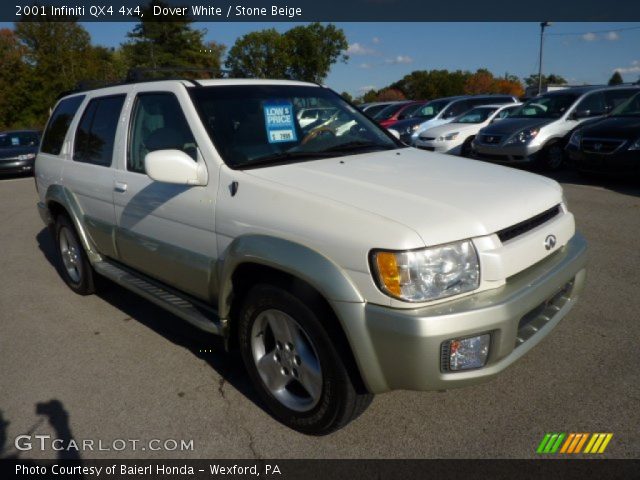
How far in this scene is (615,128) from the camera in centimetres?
859

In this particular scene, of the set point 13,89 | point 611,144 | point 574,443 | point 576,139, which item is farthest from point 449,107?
point 13,89

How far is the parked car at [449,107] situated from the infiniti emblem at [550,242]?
499 inches

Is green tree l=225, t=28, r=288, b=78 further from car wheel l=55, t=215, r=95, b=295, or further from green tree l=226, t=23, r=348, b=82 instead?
car wheel l=55, t=215, r=95, b=295

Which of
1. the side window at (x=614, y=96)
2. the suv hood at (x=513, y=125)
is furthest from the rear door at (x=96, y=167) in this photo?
the side window at (x=614, y=96)

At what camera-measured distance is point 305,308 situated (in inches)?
98.2

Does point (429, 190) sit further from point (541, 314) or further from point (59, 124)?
point (59, 124)

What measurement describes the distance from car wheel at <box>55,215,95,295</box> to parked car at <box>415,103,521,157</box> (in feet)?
31.4

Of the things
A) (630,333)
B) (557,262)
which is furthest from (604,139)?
(557,262)

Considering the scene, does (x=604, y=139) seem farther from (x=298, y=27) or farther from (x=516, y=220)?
(x=298, y=27)

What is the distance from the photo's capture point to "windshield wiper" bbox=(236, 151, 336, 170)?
9.93 ft

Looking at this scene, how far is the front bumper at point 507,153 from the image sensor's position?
33.7ft

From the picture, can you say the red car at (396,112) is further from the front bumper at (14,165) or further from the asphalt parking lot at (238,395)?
the asphalt parking lot at (238,395)

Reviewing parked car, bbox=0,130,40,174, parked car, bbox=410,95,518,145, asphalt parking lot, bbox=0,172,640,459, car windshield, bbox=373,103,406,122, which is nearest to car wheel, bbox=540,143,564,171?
parked car, bbox=410,95,518,145

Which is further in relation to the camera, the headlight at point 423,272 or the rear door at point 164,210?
the rear door at point 164,210
